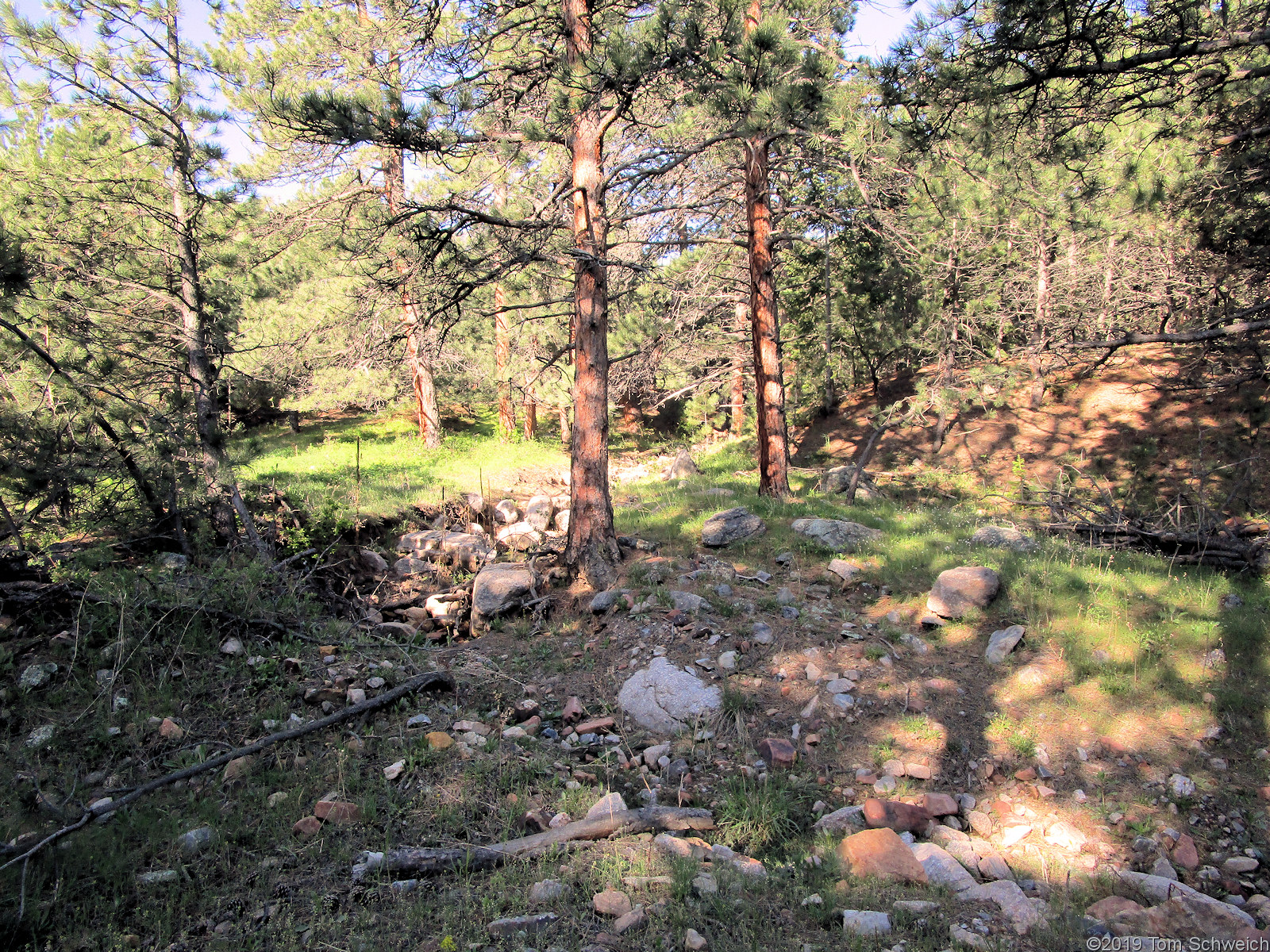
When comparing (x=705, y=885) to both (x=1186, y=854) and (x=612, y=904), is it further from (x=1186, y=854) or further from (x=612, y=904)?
(x=1186, y=854)

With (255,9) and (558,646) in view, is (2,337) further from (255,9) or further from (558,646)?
(255,9)

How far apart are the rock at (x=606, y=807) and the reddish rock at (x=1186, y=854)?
3065 mm

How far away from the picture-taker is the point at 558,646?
6.40 meters

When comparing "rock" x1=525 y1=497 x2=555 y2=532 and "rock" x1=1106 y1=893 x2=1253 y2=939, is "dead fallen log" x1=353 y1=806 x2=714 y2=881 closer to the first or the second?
"rock" x1=1106 y1=893 x2=1253 y2=939

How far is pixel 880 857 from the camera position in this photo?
347cm

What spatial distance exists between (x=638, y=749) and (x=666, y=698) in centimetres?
51

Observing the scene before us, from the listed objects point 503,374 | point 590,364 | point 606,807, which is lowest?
point 606,807

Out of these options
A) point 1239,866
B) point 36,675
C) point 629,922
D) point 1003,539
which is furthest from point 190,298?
point 1239,866

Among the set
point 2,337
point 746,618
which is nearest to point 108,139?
point 2,337

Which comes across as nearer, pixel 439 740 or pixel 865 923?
pixel 865 923

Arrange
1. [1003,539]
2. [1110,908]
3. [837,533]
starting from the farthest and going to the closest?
[837,533]
[1003,539]
[1110,908]

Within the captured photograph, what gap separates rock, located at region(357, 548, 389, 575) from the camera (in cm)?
866

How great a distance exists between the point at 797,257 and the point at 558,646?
12952mm

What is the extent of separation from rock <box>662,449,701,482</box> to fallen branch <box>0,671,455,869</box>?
10.7m
